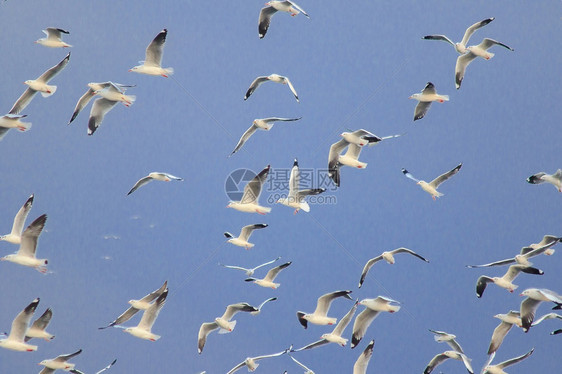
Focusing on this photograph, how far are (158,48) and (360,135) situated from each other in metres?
3.06

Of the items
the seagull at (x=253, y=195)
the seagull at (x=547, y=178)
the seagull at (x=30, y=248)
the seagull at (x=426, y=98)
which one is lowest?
the seagull at (x=30, y=248)

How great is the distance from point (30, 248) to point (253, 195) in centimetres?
305

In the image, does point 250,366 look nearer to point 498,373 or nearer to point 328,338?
point 328,338

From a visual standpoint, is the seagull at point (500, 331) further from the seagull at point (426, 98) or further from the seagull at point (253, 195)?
the seagull at point (253, 195)

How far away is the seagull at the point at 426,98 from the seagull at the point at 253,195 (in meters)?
2.70

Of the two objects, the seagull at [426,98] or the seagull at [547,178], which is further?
the seagull at [426,98]

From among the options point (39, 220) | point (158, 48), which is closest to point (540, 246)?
point (158, 48)

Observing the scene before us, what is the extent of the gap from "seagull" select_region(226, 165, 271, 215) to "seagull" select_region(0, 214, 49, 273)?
2626mm

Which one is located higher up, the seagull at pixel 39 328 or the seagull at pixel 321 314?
the seagull at pixel 321 314

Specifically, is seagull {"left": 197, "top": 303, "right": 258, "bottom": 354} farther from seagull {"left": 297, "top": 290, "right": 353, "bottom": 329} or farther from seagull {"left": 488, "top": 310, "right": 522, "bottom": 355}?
seagull {"left": 488, "top": 310, "right": 522, "bottom": 355}

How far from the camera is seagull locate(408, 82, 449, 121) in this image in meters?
11.7

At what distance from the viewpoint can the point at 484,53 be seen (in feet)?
38.7

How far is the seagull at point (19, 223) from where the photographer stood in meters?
11.0

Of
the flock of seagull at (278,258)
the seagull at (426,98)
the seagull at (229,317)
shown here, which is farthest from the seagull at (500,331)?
the seagull at (229,317)
